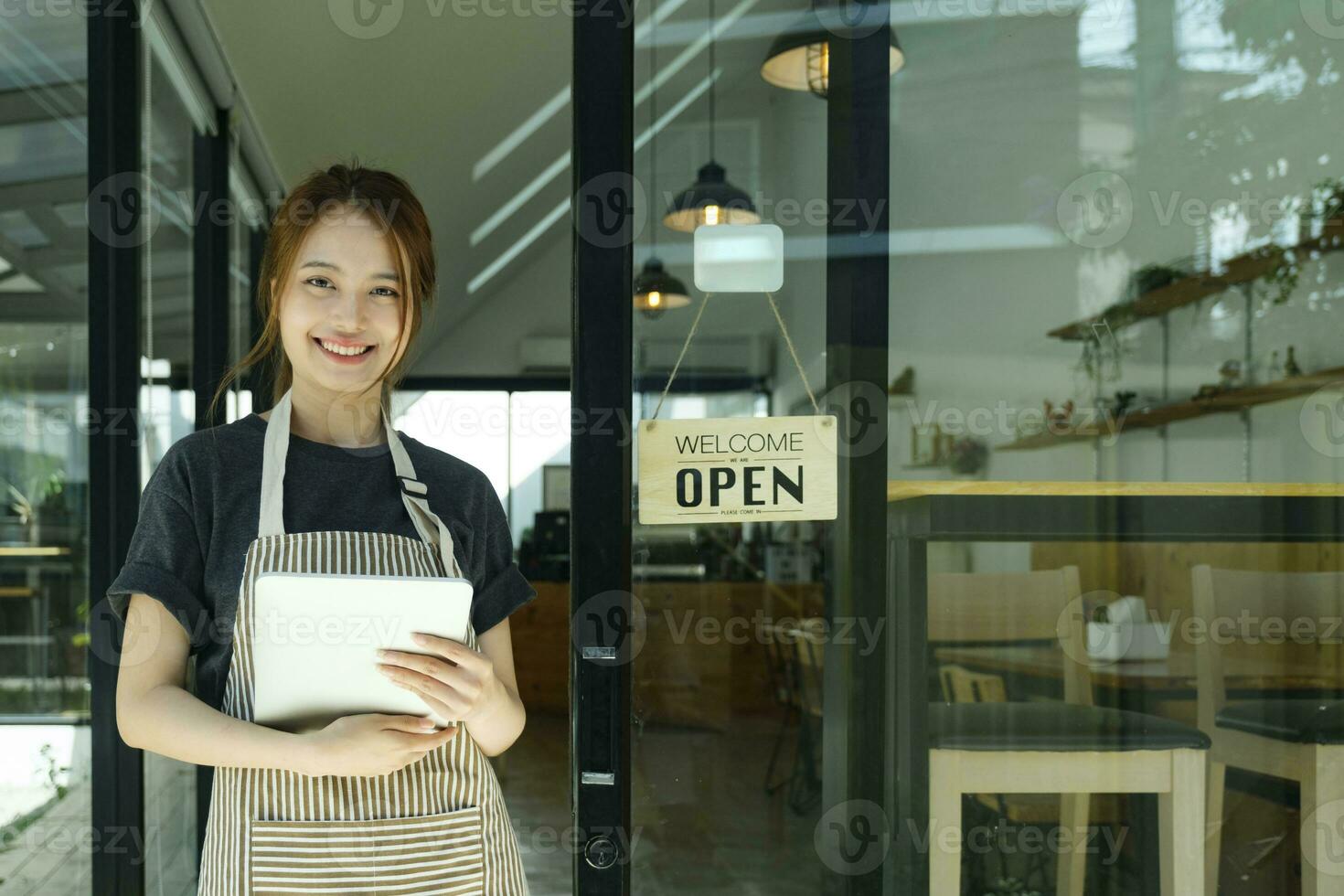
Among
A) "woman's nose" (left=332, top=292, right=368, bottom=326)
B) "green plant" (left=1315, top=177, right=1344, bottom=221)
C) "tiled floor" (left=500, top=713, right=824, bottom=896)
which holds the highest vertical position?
"green plant" (left=1315, top=177, right=1344, bottom=221)

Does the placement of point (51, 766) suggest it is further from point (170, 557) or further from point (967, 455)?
point (967, 455)

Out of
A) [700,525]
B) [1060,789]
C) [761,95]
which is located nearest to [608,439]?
[700,525]

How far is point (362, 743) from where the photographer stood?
112 cm

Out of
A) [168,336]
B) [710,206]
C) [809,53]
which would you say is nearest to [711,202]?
[710,206]

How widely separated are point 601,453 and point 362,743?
0.59 metres

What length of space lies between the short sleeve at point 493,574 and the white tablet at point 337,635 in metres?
Result: 0.21

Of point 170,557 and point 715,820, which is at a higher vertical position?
point 170,557

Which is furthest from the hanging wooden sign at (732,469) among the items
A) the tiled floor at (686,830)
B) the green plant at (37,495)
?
the green plant at (37,495)

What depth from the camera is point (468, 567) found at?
1379 millimetres

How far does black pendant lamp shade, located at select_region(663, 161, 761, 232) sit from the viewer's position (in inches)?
68.1

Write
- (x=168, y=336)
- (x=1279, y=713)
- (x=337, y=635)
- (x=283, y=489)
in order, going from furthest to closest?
1. (x=168, y=336)
2. (x=1279, y=713)
3. (x=283, y=489)
4. (x=337, y=635)

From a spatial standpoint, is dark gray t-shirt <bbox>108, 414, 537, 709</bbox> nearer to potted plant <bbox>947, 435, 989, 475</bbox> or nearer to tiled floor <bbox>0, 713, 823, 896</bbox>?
tiled floor <bbox>0, 713, 823, 896</bbox>

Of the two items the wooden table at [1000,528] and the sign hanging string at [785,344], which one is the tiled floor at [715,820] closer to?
the wooden table at [1000,528]

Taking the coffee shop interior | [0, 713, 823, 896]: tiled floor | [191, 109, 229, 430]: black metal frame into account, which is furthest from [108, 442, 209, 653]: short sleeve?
[191, 109, 229, 430]: black metal frame
